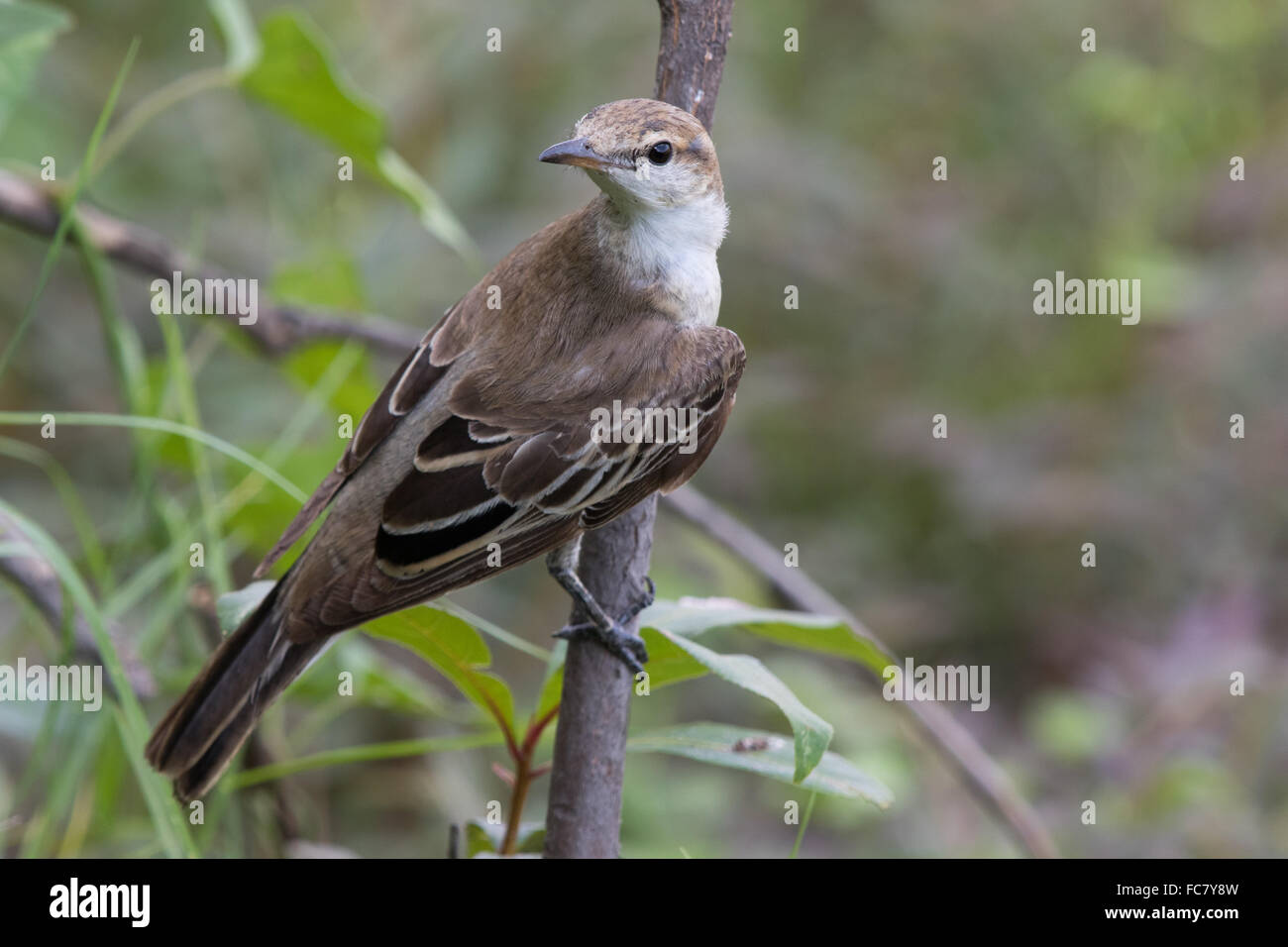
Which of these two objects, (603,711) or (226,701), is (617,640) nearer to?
(603,711)

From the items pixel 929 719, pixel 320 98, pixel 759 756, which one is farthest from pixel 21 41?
pixel 929 719

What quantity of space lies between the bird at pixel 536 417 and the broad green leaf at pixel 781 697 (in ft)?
1.34

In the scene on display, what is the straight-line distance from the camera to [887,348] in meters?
5.99

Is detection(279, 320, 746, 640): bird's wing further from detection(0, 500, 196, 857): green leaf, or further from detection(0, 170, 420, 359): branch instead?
detection(0, 170, 420, 359): branch

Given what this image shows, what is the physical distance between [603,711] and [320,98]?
6.10 feet

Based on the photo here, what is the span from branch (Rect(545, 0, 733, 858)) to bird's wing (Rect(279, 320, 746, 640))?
406 mm

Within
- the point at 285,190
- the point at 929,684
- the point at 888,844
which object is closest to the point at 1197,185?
the point at 929,684

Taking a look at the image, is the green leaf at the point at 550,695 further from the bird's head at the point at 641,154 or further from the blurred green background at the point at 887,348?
the blurred green background at the point at 887,348

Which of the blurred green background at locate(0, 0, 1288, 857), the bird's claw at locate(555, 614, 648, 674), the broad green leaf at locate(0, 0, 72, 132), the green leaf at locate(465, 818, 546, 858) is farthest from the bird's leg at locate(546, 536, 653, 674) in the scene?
the blurred green background at locate(0, 0, 1288, 857)

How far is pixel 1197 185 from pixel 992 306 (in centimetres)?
152

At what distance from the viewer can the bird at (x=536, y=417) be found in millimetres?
2469

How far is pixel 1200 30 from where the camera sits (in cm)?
666

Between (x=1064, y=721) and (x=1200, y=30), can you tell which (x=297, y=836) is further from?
(x=1200, y=30)

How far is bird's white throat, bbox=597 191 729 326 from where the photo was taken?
9.42 feet
